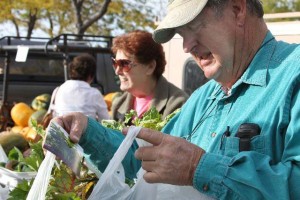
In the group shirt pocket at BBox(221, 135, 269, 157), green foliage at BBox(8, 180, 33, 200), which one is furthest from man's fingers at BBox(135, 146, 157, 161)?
green foliage at BBox(8, 180, 33, 200)

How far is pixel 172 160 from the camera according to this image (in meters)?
1.66

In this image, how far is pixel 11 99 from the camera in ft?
31.6

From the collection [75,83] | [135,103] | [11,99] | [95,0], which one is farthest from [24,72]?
[95,0]

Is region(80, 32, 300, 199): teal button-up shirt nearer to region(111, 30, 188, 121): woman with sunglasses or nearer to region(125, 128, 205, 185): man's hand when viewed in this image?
region(125, 128, 205, 185): man's hand

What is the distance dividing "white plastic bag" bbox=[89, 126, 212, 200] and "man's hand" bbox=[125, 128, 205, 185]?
14cm

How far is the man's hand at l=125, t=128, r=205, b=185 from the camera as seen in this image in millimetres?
1654

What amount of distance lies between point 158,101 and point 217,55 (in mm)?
2166

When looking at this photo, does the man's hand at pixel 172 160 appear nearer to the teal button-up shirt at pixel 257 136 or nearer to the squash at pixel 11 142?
the teal button-up shirt at pixel 257 136

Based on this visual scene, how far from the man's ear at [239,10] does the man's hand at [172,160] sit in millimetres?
493

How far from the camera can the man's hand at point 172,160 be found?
1.65 metres

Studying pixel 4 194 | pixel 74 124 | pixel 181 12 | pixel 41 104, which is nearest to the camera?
pixel 181 12

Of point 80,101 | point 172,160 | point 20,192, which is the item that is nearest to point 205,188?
point 172,160

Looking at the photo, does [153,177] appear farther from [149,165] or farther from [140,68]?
[140,68]

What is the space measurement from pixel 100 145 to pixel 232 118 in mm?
576
